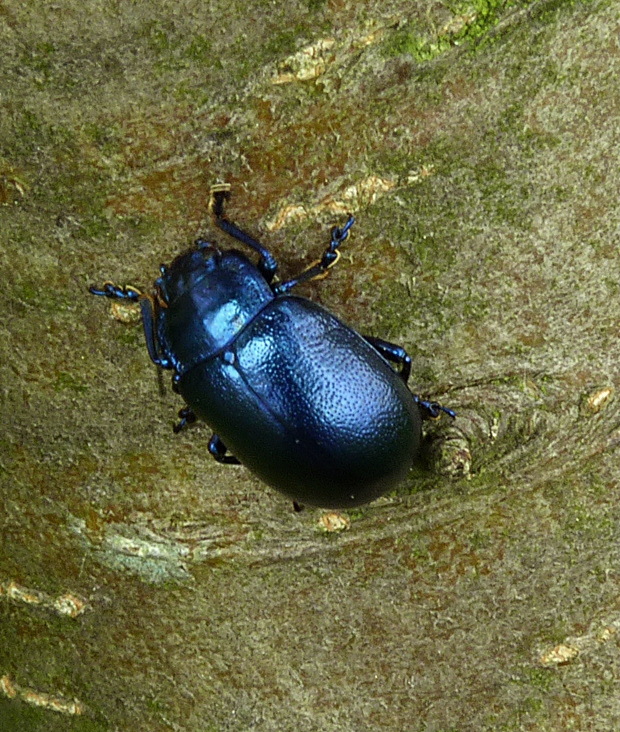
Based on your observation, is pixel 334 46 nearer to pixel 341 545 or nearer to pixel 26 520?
pixel 341 545

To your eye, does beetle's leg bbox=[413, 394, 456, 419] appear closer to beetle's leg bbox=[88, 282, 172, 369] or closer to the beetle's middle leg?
the beetle's middle leg

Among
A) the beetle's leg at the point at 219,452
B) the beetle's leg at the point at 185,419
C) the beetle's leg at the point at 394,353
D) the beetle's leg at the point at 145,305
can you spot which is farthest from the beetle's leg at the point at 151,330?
the beetle's leg at the point at 394,353

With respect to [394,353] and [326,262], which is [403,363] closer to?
[394,353]

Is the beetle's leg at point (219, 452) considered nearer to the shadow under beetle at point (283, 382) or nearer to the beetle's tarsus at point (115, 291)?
the shadow under beetle at point (283, 382)

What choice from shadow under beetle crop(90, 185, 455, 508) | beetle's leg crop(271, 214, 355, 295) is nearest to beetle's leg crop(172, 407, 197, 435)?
shadow under beetle crop(90, 185, 455, 508)

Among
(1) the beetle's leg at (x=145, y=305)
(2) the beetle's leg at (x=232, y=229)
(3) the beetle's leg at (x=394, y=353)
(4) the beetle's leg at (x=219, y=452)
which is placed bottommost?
(4) the beetle's leg at (x=219, y=452)

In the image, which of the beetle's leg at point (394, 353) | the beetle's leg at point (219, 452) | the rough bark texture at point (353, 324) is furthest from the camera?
the beetle's leg at point (219, 452)
